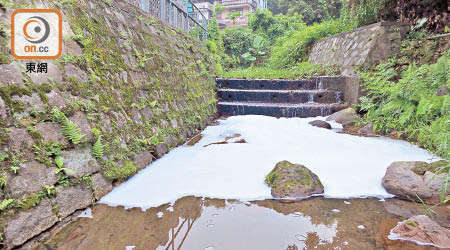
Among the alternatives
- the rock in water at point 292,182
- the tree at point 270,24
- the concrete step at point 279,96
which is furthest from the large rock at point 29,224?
the tree at point 270,24

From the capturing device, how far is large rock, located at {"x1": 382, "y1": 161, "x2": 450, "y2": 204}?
2814 mm

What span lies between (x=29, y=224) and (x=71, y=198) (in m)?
0.46

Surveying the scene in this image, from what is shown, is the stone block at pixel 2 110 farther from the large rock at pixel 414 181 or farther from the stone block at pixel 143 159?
the large rock at pixel 414 181

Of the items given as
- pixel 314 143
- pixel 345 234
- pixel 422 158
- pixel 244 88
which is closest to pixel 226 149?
pixel 314 143

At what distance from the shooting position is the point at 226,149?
4.87 m

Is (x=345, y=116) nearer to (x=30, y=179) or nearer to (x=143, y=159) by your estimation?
(x=143, y=159)

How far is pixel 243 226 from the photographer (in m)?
2.42

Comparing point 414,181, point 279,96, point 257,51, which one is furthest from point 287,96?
point 257,51

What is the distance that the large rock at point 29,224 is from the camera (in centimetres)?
193

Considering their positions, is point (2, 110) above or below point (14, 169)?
above

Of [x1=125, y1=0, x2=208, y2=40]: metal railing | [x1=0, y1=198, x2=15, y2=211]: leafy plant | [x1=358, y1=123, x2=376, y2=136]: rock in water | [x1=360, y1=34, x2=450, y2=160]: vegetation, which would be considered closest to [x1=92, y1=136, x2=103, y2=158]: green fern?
[x1=0, y1=198, x2=15, y2=211]: leafy plant

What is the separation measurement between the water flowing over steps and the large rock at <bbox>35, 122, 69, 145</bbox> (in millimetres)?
6353

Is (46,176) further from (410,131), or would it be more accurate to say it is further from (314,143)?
(410,131)

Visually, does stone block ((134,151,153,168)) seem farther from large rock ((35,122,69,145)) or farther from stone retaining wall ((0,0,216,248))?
large rock ((35,122,69,145))
